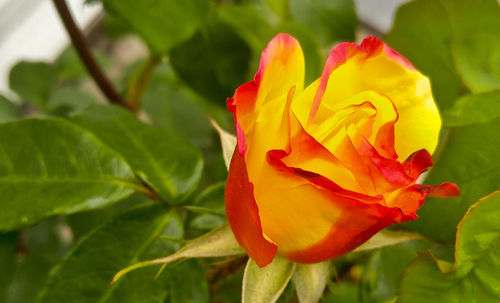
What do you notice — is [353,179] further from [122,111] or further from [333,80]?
[122,111]

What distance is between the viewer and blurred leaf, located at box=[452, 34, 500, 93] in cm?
35

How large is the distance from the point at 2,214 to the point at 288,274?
157mm

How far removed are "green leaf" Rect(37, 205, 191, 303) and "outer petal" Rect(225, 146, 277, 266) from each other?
0.23 feet

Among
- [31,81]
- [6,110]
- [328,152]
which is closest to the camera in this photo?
[328,152]

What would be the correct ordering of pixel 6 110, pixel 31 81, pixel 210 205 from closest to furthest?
pixel 210 205 → pixel 6 110 → pixel 31 81

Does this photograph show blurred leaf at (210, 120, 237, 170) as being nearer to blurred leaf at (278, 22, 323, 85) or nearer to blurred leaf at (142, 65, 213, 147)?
blurred leaf at (278, 22, 323, 85)

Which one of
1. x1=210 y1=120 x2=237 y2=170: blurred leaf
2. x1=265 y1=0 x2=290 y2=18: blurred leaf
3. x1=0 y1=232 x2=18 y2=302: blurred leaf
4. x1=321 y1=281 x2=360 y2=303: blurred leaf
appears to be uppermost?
x1=265 y1=0 x2=290 y2=18: blurred leaf

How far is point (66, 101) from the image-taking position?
67cm

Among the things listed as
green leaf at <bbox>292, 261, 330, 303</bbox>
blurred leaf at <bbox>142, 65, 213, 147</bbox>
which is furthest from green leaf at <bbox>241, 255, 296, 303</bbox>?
blurred leaf at <bbox>142, 65, 213, 147</bbox>

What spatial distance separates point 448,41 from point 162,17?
197 millimetres

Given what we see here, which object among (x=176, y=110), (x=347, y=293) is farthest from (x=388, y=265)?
(x=176, y=110)

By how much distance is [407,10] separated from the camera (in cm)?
37

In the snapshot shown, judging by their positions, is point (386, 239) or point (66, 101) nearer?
point (386, 239)

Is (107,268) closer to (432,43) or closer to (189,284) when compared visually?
(189,284)
